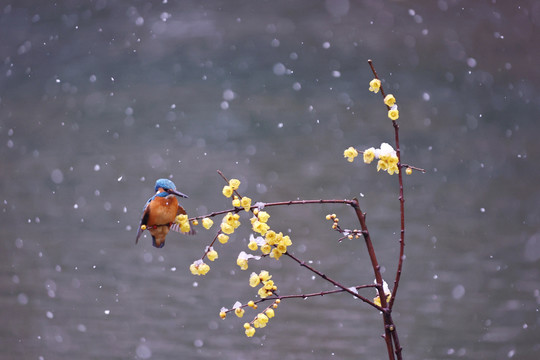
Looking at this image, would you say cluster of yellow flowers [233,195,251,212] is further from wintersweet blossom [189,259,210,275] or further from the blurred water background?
the blurred water background

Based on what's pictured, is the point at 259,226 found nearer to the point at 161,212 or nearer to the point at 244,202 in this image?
the point at 244,202

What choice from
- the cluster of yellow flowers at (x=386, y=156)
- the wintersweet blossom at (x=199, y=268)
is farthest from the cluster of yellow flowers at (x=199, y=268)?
the cluster of yellow flowers at (x=386, y=156)

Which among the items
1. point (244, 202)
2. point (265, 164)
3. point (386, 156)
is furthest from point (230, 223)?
point (265, 164)

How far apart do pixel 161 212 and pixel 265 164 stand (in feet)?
2.64

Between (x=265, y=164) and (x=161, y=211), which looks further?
(x=265, y=164)

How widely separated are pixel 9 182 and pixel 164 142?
499 millimetres

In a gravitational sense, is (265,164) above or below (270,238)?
above

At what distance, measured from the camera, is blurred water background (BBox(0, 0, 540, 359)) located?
1310 mm

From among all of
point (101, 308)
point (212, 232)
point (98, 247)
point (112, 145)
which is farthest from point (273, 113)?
point (101, 308)

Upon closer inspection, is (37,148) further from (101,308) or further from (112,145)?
(101,308)

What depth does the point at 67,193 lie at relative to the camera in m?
1.47

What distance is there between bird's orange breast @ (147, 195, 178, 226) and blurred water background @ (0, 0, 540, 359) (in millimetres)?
776

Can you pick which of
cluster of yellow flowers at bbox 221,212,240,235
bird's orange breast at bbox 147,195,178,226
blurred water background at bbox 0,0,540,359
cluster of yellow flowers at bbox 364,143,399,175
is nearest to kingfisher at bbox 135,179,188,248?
bird's orange breast at bbox 147,195,178,226

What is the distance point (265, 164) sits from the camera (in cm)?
139
